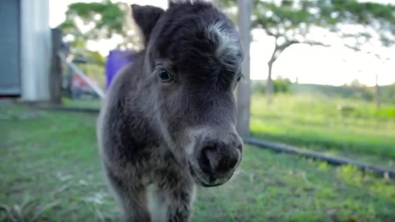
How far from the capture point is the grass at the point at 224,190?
3.07 m

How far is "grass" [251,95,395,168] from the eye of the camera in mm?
5051

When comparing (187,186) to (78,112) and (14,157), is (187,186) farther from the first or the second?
(78,112)

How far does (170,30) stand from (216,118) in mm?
522

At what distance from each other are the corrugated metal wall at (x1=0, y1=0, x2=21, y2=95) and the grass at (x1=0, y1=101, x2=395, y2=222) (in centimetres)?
102

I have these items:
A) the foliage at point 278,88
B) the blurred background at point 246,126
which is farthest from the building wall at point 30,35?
the foliage at point 278,88

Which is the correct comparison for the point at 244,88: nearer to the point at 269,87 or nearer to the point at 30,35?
the point at 269,87

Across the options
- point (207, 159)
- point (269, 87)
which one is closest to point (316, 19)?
point (269, 87)

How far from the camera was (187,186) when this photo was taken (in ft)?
8.11

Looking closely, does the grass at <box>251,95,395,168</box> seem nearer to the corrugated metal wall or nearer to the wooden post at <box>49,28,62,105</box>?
the wooden post at <box>49,28,62,105</box>

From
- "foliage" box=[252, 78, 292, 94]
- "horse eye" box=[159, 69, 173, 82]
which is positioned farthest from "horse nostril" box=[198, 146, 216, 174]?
"foliage" box=[252, 78, 292, 94]

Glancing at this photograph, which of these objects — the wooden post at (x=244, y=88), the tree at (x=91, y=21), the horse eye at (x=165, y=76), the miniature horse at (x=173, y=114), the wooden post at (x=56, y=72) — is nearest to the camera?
the miniature horse at (x=173, y=114)

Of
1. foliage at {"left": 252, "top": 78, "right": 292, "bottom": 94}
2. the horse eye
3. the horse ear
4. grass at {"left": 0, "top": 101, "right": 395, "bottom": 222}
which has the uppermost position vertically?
the horse ear

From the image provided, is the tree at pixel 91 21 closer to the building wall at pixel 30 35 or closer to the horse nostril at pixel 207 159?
the building wall at pixel 30 35

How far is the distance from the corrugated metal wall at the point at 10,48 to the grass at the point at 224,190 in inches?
40.2
